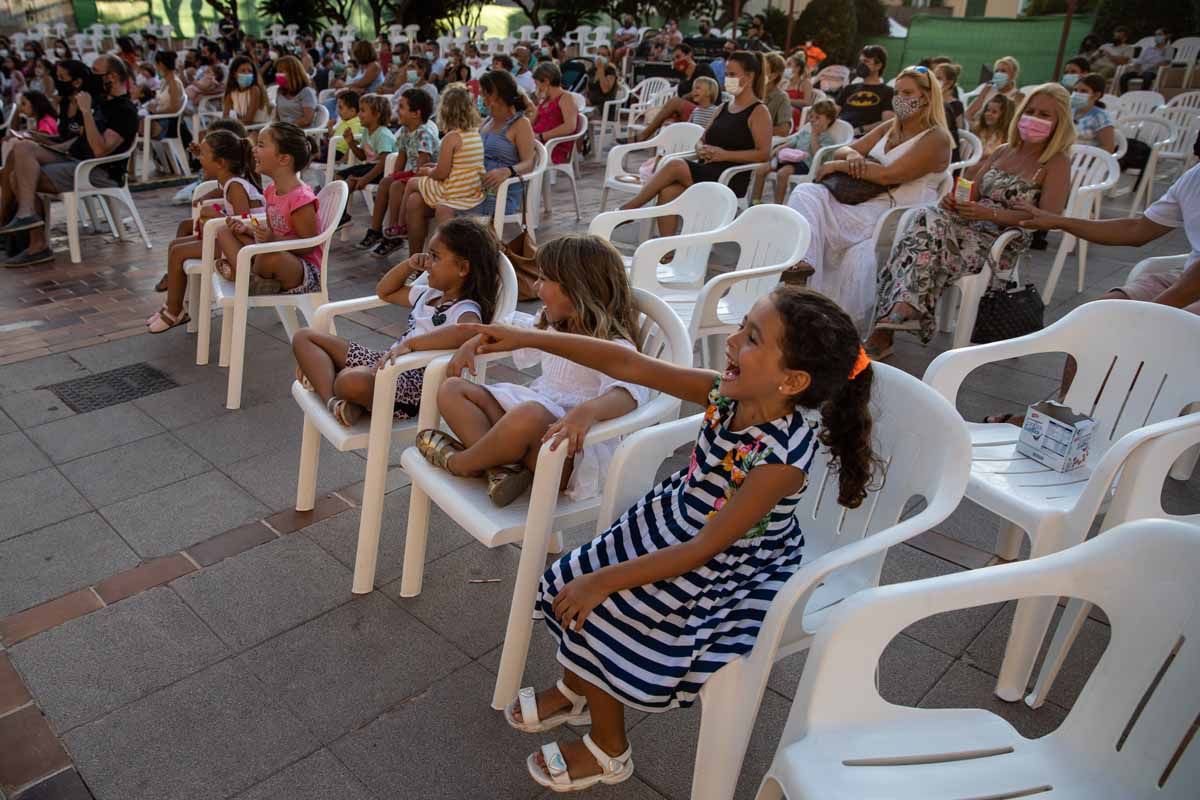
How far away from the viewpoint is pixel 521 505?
1.99m

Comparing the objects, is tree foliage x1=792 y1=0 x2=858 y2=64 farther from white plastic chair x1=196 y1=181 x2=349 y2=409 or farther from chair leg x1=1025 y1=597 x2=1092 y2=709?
chair leg x1=1025 y1=597 x2=1092 y2=709

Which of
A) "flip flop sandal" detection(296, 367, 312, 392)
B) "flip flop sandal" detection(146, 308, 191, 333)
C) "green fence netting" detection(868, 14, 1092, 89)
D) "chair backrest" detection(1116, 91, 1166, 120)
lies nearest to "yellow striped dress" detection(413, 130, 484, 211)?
"flip flop sandal" detection(146, 308, 191, 333)

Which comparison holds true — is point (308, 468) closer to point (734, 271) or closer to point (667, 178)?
point (734, 271)

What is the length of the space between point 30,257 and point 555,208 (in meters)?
4.05

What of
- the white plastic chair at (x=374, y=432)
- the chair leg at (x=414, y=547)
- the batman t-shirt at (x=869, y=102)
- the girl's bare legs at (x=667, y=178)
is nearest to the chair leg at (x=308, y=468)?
the white plastic chair at (x=374, y=432)

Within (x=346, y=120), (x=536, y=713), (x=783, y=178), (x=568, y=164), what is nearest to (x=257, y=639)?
(x=536, y=713)

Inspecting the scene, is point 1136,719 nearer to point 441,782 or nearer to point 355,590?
point 441,782

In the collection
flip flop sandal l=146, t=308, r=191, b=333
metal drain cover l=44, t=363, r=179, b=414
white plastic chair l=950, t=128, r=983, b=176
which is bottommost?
metal drain cover l=44, t=363, r=179, b=414

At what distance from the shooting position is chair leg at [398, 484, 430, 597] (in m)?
2.24

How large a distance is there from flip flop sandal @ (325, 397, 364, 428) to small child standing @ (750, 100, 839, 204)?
3920 mm

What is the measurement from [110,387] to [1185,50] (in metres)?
14.8

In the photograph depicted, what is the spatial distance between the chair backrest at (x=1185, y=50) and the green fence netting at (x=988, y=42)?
132 centimetres

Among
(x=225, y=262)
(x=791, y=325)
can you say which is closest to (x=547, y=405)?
(x=791, y=325)

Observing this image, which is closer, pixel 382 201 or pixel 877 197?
pixel 877 197
